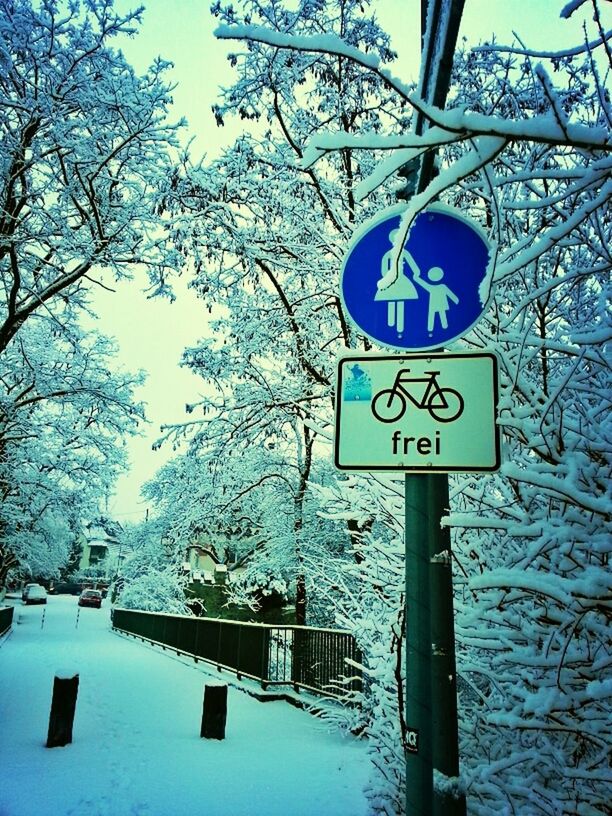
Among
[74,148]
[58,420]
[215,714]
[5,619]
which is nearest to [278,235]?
[74,148]

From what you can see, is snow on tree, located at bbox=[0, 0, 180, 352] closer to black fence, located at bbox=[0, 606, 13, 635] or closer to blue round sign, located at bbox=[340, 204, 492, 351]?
blue round sign, located at bbox=[340, 204, 492, 351]

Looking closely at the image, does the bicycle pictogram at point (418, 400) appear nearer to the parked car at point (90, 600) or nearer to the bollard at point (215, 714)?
the bollard at point (215, 714)

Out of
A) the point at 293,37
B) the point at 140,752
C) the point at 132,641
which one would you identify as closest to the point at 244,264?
the point at 140,752

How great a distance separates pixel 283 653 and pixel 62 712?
4337 mm

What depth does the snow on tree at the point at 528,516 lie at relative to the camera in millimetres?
1248

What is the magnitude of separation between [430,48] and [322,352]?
7919 millimetres

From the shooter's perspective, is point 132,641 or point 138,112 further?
point 132,641

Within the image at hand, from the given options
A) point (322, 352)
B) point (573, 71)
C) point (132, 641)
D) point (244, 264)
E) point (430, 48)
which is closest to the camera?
point (430, 48)

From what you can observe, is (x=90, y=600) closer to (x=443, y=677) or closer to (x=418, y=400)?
(x=443, y=677)

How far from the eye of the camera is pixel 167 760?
597cm

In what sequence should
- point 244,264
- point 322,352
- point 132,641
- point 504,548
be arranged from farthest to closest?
point 132,641 < point 322,352 < point 244,264 < point 504,548

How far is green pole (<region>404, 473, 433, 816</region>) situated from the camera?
5.55 ft

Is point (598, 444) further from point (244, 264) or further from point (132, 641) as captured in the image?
point (132, 641)

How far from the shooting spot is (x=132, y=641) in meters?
21.0
